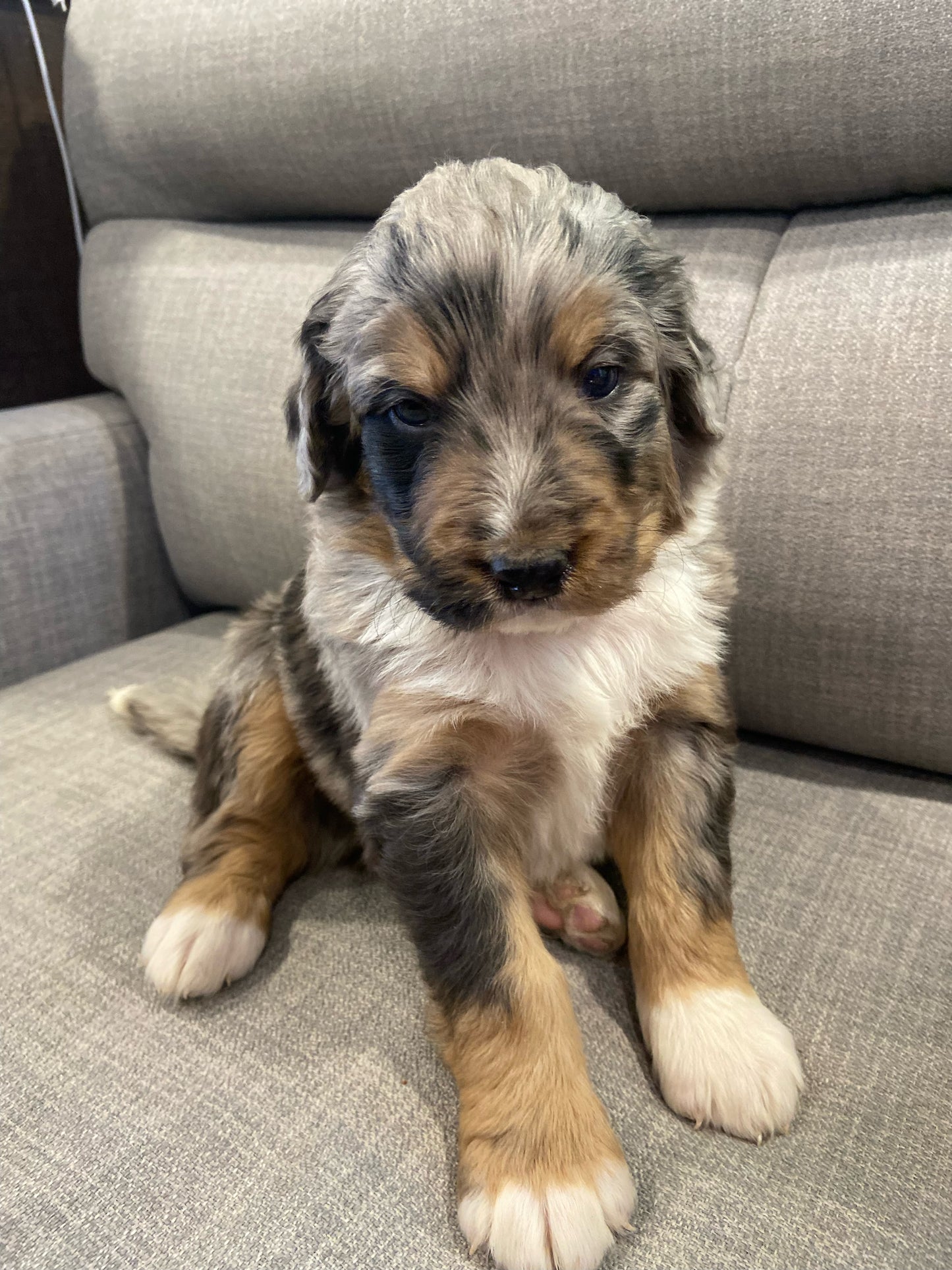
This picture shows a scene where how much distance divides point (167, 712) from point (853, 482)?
1.91 metres

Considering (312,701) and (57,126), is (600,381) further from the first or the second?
(57,126)

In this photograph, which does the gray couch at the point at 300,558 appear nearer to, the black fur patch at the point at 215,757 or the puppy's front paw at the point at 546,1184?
the puppy's front paw at the point at 546,1184

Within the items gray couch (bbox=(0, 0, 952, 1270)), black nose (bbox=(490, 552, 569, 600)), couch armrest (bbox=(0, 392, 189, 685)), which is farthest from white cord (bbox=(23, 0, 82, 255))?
black nose (bbox=(490, 552, 569, 600))

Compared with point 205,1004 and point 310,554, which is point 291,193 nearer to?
point 310,554

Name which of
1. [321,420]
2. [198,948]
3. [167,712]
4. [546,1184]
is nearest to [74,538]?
[167,712]

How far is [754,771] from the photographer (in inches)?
92.9

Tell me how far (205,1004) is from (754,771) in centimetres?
143

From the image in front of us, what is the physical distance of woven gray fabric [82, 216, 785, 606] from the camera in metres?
2.99

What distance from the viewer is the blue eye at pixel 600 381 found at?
1.53 meters

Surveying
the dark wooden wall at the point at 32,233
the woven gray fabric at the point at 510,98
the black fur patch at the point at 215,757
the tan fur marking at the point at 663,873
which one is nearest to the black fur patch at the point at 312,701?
the black fur patch at the point at 215,757

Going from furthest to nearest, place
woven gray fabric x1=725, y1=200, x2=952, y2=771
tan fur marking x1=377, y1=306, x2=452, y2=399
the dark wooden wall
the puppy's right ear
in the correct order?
the dark wooden wall, woven gray fabric x1=725, y1=200, x2=952, y2=771, the puppy's right ear, tan fur marking x1=377, y1=306, x2=452, y2=399

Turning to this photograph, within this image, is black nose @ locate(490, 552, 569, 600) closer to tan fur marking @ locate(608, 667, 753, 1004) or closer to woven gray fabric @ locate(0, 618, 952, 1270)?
tan fur marking @ locate(608, 667, 753, 1004)

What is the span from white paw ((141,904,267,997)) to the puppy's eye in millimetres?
1056

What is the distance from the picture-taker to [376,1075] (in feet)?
5.23
